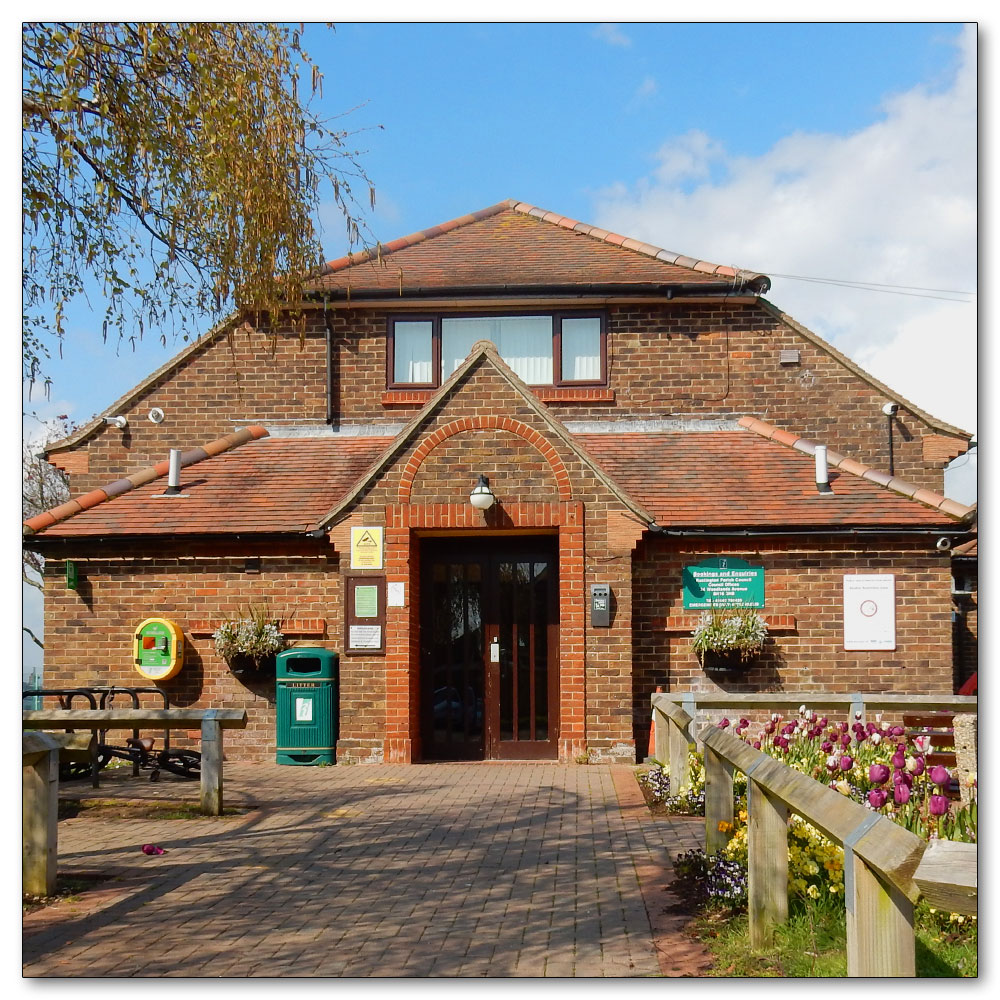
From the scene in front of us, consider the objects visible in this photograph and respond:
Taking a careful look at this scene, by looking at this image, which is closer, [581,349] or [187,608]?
[187,608]

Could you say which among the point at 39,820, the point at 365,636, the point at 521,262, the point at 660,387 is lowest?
the point at 39,820

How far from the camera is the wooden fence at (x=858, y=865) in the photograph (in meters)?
3.76

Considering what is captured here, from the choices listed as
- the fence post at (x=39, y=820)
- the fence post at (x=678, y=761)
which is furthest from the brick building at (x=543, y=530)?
the fence post at (x=39, y=820)

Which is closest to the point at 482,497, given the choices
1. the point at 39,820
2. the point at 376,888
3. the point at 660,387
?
the point at 660,387

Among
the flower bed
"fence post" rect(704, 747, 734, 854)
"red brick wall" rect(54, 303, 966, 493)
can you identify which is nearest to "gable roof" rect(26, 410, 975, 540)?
"red brick wall" rect(54, 303, 966, 493)

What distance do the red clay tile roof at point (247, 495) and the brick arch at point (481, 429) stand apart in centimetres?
144

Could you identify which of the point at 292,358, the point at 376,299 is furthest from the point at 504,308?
the point at 292,358

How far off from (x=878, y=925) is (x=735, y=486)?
11.5 m

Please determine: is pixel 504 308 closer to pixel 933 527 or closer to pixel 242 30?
pixel 933 527

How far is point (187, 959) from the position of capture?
5.96m

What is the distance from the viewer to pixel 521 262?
59.5 ft

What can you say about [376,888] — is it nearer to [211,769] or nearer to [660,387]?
[211,769]

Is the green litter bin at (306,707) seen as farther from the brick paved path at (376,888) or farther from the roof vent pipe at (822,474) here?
the roof vent pipe at (822,474)

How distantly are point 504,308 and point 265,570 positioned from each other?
17.3ft
